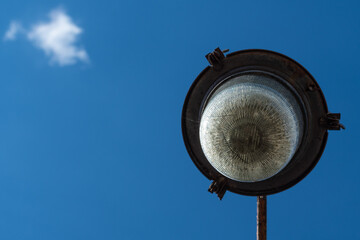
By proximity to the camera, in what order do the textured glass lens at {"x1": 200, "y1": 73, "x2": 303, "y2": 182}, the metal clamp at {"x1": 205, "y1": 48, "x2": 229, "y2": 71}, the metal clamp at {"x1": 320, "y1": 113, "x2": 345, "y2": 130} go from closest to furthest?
the textured glass lens at {"x1": 200, "y1": 73, "x2": 303, "y2": 182} → the metal clamp at {"x1": 320, "y1": 113, "x2": 345, "y2": 130} → the metal clamp at {"x1": 205, "y1": 48, "x2": 229, "y2": 71}

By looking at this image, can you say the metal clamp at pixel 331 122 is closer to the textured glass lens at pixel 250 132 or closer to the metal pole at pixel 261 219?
the textured glass lens at pixel 250 132

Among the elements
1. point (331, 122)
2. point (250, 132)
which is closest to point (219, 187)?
point (250, 132)

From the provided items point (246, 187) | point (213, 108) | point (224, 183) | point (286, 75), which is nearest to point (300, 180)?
point (246, 187)

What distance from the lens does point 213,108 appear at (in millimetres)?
7023

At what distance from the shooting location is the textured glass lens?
6.39 meters

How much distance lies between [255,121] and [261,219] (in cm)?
340

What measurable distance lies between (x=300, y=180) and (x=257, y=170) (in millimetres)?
2184

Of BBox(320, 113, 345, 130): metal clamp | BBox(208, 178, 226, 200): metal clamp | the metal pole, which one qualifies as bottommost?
the metal pole

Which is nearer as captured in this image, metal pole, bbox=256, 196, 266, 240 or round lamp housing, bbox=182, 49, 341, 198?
round lamp housing, bbox=182, 49, 341, 198

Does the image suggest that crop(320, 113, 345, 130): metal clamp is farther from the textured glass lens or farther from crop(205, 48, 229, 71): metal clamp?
crop(205, 48, 229, 71): metal clamp

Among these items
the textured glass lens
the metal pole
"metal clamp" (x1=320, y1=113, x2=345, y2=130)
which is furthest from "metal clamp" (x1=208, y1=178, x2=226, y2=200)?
"metal clamp" (x1=320, y1=113, x2=345, y2=130)

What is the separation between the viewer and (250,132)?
6359 millimetres

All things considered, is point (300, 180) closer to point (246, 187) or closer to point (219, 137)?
point (246, 187)

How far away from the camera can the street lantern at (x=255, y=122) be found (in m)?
6.46
